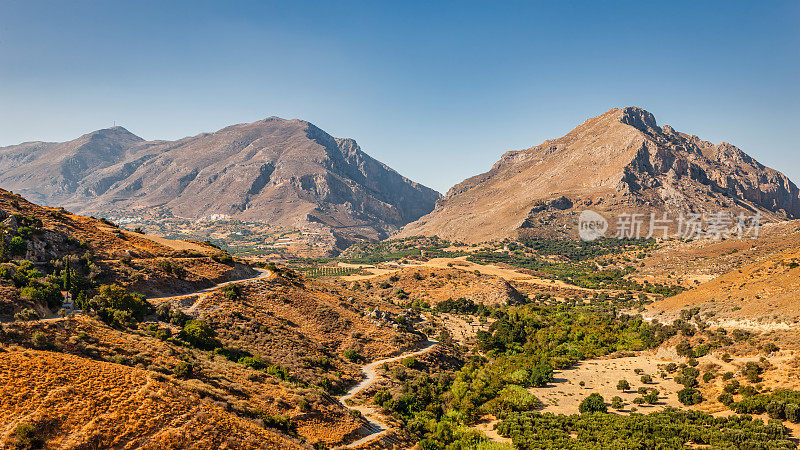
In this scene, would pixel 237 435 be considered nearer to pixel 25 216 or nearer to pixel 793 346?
pixel 25 216

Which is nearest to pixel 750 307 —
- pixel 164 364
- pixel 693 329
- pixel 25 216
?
pixel 693 329

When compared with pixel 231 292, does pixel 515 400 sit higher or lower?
lower

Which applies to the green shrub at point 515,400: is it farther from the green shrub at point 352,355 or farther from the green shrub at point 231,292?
the green shrub at point 231,292

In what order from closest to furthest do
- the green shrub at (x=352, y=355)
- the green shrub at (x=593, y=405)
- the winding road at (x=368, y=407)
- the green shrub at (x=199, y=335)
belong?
the winding road at (x=368, y=407), the green shrub at (x=199, y=335), the green shrub at (x=593, y=405), the green shrub at (x=352, y=355)

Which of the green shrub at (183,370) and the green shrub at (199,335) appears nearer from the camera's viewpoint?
the green shrub at (183,370)

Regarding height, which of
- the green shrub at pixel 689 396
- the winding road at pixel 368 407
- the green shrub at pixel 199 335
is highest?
the green shrub at pixel 199 335

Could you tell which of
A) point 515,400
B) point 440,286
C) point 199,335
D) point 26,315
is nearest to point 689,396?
point 515,400

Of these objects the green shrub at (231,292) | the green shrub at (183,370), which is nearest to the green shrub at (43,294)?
the green shrub at (183,370)

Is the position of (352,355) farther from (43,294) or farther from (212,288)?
(43,294)

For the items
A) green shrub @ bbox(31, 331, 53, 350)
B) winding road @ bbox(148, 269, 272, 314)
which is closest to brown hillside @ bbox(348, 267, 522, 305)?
winding road @ bbox(148, 269, 272, 314)
